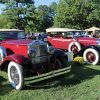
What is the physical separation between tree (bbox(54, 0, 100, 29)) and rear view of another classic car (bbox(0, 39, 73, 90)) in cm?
4068

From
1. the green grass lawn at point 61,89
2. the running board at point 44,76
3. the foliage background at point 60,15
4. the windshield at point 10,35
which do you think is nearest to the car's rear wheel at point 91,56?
the green grass lawn at point 61,89

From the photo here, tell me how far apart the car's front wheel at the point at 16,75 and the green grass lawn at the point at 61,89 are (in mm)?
166

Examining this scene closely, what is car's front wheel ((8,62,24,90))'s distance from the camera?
7.98m

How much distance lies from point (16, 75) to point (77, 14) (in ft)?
140

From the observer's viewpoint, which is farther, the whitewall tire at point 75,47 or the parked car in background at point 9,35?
the whitewall tire at point 75,47

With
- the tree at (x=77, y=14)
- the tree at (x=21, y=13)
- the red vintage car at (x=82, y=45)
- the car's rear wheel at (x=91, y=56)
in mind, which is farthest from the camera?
the tree at (x=77, y=14)

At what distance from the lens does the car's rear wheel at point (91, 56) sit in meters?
12.2

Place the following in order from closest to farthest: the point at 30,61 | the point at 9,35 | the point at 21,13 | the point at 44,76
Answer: the point at 44,76 → the point at 30,61 → the point at 9,35 → the point at 21,13

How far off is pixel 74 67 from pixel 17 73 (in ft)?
A: 12.2

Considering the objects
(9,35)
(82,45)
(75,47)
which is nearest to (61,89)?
(9,35)

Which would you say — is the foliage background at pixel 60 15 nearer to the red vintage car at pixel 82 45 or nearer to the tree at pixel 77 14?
the tree at pixel 77 14

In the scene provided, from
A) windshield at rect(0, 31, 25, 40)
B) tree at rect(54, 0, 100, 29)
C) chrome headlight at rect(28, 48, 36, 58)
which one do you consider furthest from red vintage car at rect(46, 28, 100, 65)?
tree at rect(54, 0, 100, 29)

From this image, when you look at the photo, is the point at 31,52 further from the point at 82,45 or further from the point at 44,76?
the point at 82,45

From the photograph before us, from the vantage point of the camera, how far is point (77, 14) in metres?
50.0
